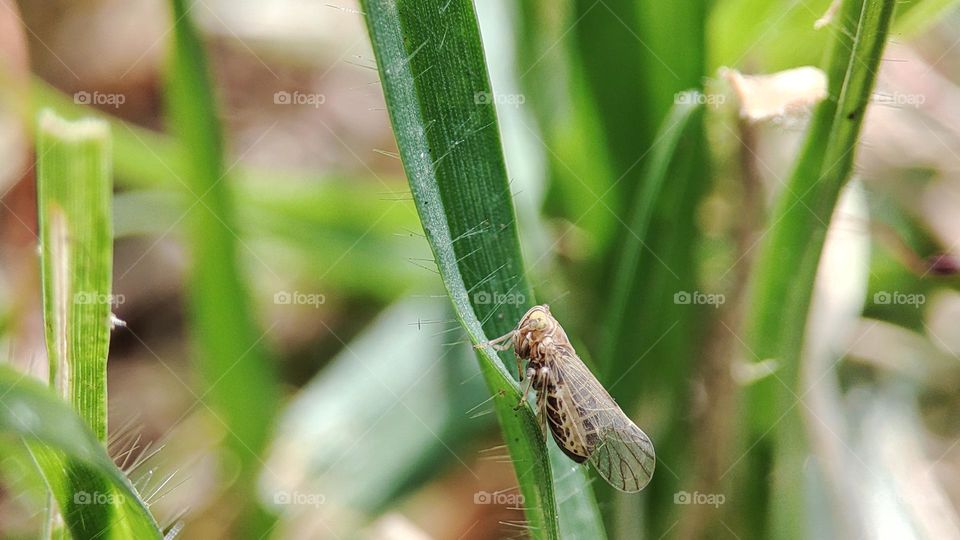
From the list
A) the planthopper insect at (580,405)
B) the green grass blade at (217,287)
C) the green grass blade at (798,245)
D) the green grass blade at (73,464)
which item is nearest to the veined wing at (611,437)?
the planthopper insect at (580,405)

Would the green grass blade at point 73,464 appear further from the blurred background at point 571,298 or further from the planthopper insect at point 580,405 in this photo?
the planthopper insect at point 580,405

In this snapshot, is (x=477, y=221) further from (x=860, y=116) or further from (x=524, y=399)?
(x=860, y=116)

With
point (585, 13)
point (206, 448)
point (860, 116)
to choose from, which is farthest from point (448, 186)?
point (206, 448)

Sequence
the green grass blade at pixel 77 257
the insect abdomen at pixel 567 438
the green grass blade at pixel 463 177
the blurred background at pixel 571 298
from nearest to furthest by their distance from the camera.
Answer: the green grass blade at pixel 463 177, the green grass blade at pixel 77 257, the insect abdomen at pixel 567 438, the blurred background at pixel 571 298

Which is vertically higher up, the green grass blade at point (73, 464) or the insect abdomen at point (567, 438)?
the green grass blade at point (73, 464)

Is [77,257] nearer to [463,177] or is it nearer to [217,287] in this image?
[463,177]

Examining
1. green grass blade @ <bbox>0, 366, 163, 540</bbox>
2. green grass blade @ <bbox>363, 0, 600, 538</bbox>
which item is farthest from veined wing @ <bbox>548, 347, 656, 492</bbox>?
green grass blade @ <bbox>0, 366, 163, 540</bbox>
